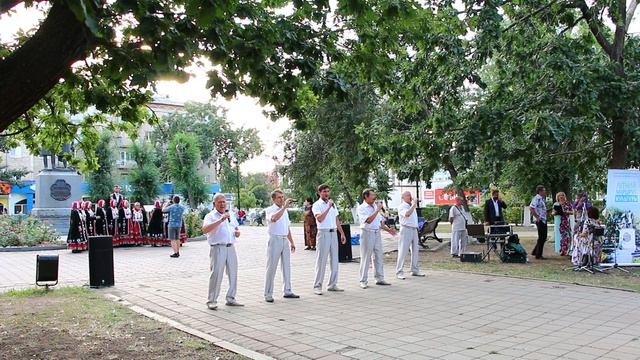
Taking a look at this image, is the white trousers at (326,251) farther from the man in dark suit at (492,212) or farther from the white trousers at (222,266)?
the man in dark suit at (492,212)

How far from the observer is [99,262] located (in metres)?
10.7

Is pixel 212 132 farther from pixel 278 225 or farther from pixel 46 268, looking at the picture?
pixel 278 225

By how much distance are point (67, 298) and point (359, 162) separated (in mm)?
12007

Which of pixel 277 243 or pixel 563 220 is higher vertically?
pixel 563 220

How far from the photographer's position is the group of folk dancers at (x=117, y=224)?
18328 millimetres

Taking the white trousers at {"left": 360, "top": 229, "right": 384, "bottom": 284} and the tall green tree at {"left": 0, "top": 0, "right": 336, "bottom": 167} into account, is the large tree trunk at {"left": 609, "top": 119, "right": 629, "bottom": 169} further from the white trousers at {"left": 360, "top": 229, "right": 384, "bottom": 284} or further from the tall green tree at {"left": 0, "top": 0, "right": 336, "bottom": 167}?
the tall green tree at {"left": 0, "top": 0, "right": 336, "bottom": 167}

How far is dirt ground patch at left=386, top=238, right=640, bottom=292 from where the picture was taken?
10.6 meters

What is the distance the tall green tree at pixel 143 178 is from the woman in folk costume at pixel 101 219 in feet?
57.1

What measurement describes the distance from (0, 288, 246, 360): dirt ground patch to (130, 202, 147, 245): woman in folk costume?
11.7 metres

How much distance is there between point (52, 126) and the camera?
10.6 meters

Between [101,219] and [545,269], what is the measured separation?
572 inches

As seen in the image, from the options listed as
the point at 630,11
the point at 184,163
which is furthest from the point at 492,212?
the point at 184,163

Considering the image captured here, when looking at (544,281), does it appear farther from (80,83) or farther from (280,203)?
(80,83)

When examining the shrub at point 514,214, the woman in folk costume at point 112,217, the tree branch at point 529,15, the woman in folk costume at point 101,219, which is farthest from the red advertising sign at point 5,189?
the tree branch at point 529,15
